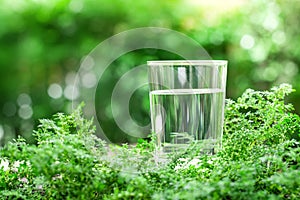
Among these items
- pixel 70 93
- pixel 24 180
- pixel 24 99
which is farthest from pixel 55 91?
pixel 24 180

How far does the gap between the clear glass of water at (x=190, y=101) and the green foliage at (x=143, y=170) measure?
6cm

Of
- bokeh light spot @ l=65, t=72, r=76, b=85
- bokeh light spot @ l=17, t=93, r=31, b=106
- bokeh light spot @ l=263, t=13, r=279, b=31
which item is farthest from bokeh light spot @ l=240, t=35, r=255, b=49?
bokeh light spot @ l=17, t=93, r=31, b=106

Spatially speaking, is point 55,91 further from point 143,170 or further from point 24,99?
point 143,170

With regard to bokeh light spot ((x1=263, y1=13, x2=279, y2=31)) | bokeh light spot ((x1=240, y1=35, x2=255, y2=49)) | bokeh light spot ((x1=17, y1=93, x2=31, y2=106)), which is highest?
bokeh light spot ((x1=263, y1=13, x2=279, y2=31))

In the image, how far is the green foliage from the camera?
0.91 meters

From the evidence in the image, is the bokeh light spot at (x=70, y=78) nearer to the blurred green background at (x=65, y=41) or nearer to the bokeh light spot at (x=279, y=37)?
the blurred green background at (x=65, y=41)

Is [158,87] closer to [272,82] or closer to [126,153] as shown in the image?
[126,153]

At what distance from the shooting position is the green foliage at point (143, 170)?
2.98ft

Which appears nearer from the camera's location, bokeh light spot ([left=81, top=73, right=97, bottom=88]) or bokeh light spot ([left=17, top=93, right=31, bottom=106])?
bokeh light spot ([left=81, top=73, right=97, bottom=88])

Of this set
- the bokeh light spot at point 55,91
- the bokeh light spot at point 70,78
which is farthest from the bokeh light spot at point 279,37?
the bokeh light spot at point 55,91

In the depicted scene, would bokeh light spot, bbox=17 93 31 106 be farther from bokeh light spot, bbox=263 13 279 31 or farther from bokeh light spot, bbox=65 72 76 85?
bokeh light spot, bbox=263 13 279 31

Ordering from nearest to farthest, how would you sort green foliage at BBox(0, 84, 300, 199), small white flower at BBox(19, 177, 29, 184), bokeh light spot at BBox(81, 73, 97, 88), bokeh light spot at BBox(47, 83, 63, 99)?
green foliage at BBox(0, 84, 300, 199)
small white flower at BBox(19, 177, 29, 184)
bokeh light spot at BBox(81, 73, 97, 88)
bokeh light spot at BBox(47, 83, 63, 99)

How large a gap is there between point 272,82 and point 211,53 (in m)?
0.55

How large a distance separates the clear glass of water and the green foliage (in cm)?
6
